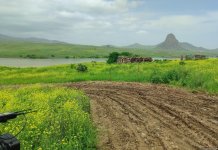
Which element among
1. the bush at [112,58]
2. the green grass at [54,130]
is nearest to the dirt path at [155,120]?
the green grass at [54,130]

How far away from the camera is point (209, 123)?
14.0 m

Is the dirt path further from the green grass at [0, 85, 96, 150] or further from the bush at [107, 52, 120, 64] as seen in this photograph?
the bush at [107, 52, 120, 64]

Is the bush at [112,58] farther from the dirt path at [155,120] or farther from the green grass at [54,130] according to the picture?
the green grass at [54,130]

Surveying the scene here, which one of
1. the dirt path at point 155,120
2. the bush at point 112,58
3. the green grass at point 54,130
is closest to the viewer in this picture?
the green grass at point 54,130

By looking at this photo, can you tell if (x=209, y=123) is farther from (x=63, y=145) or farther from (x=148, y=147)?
(x=63, y=145)

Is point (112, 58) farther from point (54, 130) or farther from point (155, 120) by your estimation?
point (54, 130)

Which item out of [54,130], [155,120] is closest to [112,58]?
[155,120]

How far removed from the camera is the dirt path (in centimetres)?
1158

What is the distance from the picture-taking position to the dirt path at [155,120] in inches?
456

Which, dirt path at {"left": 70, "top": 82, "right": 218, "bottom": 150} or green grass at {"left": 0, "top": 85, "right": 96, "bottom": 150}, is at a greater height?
green grass at {"left": 0, "top": 85, "right": 96, "bottom": 150}

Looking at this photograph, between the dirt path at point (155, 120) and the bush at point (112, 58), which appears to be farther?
the bush at point (112, 58)

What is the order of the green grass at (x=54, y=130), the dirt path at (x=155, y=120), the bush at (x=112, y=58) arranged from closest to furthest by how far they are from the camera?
the green grass at (x=54, y=130) → the dirt path at (x=155, y=120) → the bush at (x=112, y=58)

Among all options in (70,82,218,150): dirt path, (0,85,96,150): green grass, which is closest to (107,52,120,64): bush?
(70,82,218,150): dirt path

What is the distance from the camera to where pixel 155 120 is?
14.7 meters
